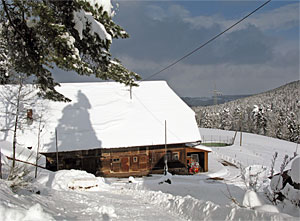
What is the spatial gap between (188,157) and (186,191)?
13.9 m

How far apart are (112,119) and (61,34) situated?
→ 17237 mm

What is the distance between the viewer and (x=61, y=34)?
536cm

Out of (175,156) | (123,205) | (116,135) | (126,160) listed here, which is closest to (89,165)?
(126,160)

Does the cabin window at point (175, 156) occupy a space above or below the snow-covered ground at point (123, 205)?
below

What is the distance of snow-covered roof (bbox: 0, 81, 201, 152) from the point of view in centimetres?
1994

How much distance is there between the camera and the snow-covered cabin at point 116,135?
19828mm

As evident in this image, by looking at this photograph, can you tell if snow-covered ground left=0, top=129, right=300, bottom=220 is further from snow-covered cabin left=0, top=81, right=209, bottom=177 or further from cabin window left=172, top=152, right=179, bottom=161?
cabin window left=172, top=152, right=179, bottom=161

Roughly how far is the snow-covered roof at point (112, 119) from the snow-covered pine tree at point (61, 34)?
13771 millimetres

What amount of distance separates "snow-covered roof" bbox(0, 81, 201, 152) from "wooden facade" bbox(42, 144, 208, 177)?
1127mm

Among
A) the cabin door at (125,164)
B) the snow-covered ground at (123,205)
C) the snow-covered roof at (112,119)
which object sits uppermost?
the snow-covered roof at (112,119)

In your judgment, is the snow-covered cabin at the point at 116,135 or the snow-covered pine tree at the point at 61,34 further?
the snow-covered cabin at the point at 116,135

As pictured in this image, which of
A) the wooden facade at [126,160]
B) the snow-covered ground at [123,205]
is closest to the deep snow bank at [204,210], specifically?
the snow-covered ground at [123,205]

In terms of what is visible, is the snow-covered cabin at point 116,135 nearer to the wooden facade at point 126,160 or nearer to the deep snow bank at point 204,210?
the wooden facade at point 126,160

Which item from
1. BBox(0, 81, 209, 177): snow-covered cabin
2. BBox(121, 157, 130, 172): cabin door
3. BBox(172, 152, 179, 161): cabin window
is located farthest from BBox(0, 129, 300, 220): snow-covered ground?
BBox(172, 152, 179, 161): cabin window
